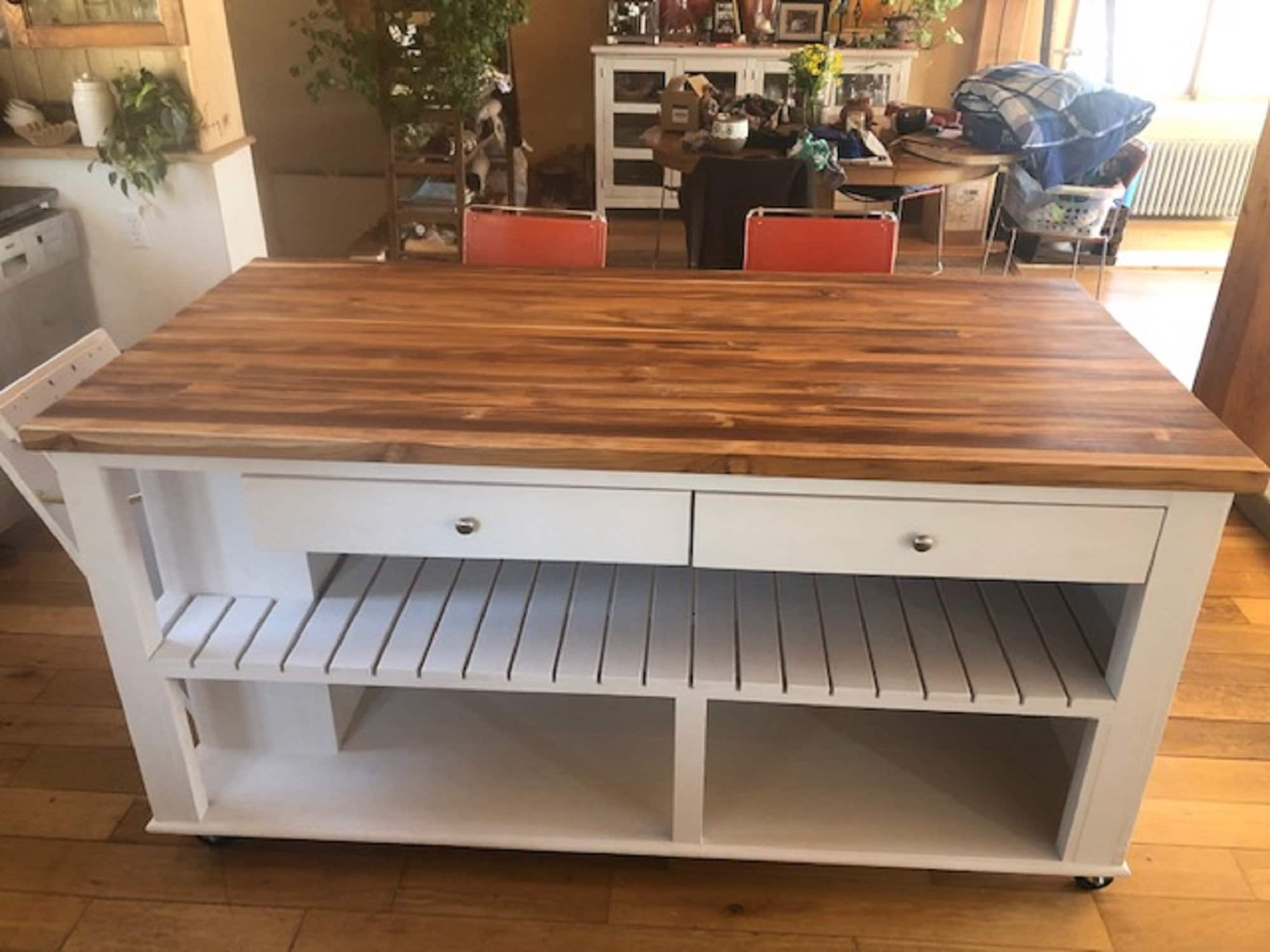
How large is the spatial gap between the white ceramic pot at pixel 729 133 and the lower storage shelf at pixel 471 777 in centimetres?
269

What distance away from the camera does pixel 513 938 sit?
5.68ft

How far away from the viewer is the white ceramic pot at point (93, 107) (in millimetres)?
2973

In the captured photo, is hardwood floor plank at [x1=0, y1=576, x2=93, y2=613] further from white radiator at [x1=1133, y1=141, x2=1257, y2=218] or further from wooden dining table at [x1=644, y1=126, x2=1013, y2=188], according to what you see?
white radiator at [x1=1133, y1=141, x2=1257, y2=218]

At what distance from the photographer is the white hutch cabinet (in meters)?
5.46

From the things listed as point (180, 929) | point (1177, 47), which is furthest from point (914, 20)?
point (180, 929)

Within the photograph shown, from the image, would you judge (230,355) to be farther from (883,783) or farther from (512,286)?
(883,783)

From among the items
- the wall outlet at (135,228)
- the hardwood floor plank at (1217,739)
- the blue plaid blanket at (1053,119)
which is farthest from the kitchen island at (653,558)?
the blue plaid blanket at (1053,119)

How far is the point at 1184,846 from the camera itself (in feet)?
6.30

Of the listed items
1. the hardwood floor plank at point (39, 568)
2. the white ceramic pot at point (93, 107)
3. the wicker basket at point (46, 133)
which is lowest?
the hardwood floor plank at point (39, 568)

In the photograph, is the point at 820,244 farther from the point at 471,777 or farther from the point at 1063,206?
the point at 1063,206

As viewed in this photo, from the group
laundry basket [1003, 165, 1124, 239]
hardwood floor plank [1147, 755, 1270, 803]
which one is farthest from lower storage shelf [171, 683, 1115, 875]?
laundry basket [1003, 165, 1124, 239]

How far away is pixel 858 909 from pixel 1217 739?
3.12 feet

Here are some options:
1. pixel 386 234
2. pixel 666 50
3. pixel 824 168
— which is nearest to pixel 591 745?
pixel 824 168

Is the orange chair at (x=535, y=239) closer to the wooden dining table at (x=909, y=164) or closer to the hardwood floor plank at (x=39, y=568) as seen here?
the hardwood floor plank at (x=39, y=568)
